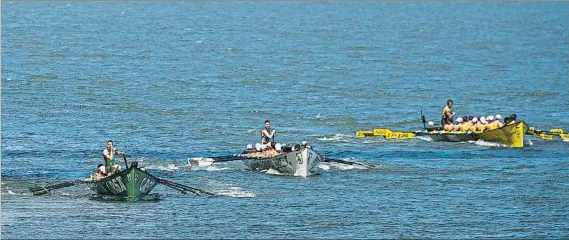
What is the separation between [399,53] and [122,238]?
323 feet

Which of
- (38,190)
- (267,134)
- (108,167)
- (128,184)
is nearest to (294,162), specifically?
(267,134)

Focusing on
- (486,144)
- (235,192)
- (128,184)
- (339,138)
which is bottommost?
(235,192)

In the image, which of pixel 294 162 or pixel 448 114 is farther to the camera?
pixel 448 114

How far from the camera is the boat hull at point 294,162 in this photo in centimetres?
6588

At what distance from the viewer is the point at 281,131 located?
275ft

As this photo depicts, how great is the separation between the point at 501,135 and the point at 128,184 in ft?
81.9

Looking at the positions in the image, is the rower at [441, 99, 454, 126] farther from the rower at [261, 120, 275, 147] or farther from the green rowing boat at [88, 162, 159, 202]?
the green rowing boat at [88, 162, 159, 202]

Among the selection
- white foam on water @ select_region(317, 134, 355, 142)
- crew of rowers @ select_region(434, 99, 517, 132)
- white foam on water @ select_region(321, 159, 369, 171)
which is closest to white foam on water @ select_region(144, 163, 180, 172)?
white foam on water @ select_region(321, 159, 369, 171)

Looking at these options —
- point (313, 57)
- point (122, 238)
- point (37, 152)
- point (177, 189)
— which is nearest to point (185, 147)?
point (37, 152)

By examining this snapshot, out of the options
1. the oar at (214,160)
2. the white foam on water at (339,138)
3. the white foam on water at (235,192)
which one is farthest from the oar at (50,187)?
the white foam on water at (339,138)

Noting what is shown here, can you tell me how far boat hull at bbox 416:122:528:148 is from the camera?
76.2 metres

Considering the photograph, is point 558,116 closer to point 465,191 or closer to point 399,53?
point 465,191

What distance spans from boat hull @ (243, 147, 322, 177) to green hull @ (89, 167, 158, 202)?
8399mm

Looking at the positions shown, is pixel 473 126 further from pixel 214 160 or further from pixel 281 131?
pixel 214 160
